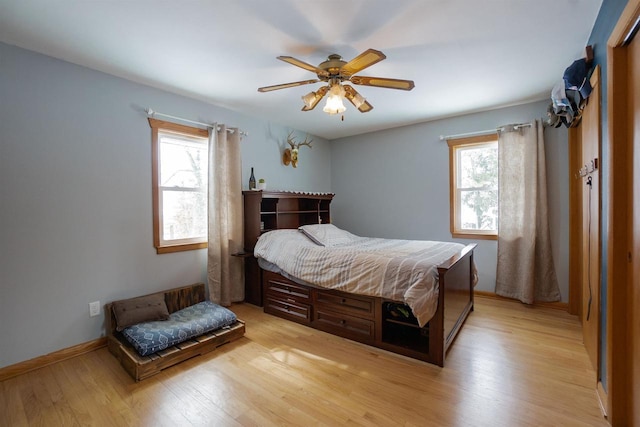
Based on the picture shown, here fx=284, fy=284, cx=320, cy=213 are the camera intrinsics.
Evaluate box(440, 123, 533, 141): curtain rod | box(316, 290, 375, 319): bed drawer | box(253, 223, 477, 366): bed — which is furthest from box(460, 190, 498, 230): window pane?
box(316, 290, 375, 319): bed drawer

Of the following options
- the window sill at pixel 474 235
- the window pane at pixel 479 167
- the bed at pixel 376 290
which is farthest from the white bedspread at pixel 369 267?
the window pane at pixel 479 167

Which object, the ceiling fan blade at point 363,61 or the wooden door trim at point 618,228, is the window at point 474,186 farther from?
the ceiling fan blade at point 363,61

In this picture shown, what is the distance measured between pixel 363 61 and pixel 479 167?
2831mm

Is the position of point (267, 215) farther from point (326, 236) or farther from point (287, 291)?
point (287, 291)

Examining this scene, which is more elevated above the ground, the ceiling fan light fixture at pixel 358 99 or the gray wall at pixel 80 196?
the ceiling fan light fixture at pixel 358 99

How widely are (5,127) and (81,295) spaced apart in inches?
58.0

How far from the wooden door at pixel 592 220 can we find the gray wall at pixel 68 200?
375 cm

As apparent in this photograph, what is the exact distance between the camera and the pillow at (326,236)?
11.6ft

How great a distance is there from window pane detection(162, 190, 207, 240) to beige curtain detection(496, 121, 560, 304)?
3844 millimetres

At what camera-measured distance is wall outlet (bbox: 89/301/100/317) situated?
2602mm

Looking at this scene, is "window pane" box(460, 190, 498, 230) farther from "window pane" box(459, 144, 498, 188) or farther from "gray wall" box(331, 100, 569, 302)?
"gray wall" box(331, 100, 569, 302)

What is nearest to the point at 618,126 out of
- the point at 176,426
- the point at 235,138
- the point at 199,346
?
the point at 176,426

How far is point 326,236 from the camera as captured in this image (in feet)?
12.1

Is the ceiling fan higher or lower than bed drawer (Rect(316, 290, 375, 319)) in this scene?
higher
